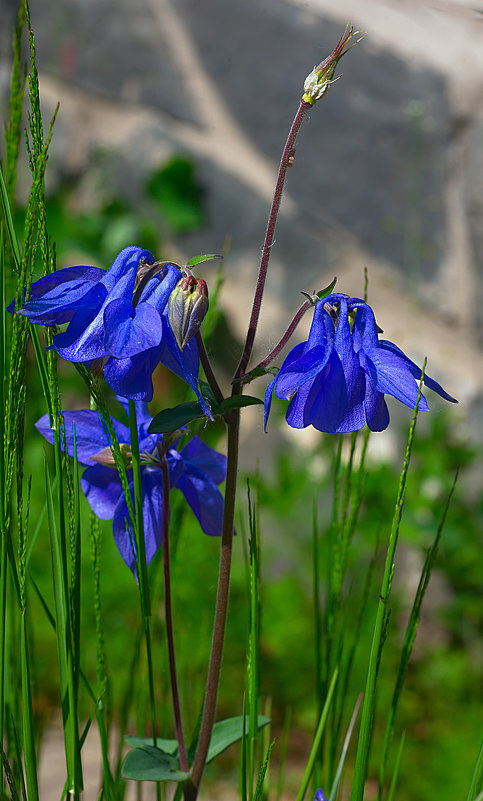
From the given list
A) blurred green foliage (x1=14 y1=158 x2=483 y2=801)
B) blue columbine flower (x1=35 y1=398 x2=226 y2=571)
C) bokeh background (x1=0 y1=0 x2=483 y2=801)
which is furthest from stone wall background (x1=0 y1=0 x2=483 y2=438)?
blue columbine flower (x1=35 y1=398 x2=226 y2=571)

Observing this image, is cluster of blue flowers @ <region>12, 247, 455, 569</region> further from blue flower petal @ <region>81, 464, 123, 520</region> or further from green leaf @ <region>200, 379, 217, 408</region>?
blue flower petal @ <region>81, 464, 123, 520</region>

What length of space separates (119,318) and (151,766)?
0.35 metres

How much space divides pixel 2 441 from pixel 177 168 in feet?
5.50

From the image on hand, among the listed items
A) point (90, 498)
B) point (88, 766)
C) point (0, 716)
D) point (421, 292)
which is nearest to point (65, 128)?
point (421, 292)

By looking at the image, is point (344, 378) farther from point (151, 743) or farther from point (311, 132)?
point (311, 132)

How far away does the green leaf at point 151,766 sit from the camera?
544 mm

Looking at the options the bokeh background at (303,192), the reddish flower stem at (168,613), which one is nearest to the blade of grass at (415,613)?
the reddish flower stem at (168,613)

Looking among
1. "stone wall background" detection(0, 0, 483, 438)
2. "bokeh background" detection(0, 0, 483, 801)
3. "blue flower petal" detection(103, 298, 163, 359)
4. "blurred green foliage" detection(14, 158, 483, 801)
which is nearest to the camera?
"blue flower petal" detection(103, 298, 163, 359)

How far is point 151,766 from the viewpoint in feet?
1.89

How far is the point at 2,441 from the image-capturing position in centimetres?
48

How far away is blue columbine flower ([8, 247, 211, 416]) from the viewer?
17.2 inches

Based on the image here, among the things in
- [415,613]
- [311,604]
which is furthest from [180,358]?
[311,604]

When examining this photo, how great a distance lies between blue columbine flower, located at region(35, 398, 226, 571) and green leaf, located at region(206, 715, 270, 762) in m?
0.16

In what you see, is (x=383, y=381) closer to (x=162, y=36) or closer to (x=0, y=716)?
(x=0, y=716)
